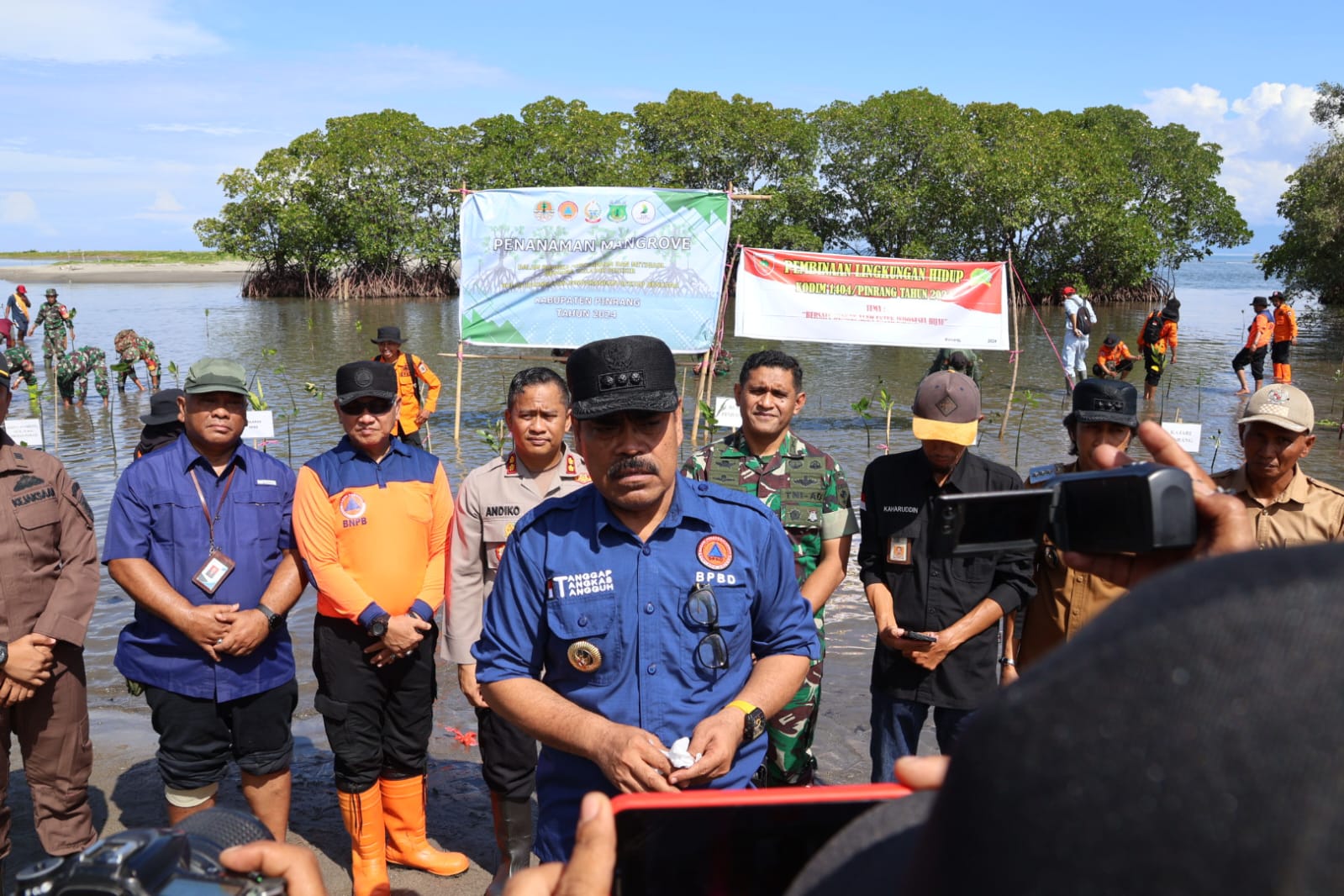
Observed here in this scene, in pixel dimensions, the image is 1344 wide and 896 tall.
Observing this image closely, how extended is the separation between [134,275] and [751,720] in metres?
67.9

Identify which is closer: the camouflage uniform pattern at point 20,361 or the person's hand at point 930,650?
the person's hand at point 930,650

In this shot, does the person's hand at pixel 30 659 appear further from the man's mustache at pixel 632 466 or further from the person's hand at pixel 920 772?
the person's hand at pixel 920 772

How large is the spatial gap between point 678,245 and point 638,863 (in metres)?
8.70

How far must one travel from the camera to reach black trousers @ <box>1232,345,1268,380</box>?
17281 mm

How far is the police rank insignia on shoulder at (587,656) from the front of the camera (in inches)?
90.1

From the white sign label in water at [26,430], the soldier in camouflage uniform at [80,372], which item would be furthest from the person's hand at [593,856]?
the soldier in camouflage uniform at [80,372]

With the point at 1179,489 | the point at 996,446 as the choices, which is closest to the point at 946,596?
the point at 1179,489

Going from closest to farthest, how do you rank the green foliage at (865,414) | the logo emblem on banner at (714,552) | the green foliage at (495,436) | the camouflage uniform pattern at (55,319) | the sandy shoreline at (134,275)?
the logo emblem on banner at (714,552), the green foliage at (495,436), the green foliage at (865,414), the camouflage uniform pattern at (55,319), the sandy shoreline at (134,275)

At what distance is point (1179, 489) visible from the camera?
1.33 m

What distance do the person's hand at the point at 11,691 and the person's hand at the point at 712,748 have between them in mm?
2681

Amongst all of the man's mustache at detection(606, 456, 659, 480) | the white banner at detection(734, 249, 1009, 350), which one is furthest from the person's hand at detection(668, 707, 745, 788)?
the white banner at detection(734, 249, 1009, 350)

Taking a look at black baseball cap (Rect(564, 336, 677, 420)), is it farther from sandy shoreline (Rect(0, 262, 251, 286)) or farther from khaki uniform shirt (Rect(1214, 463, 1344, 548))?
sandy shoreline (Rect(0, 262, 251, 286))

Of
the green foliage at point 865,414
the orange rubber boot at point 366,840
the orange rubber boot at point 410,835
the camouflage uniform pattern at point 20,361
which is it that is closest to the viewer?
the orange rubber boot at point 366,840

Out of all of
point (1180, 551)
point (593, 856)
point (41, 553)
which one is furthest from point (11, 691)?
point (1180, 551)
